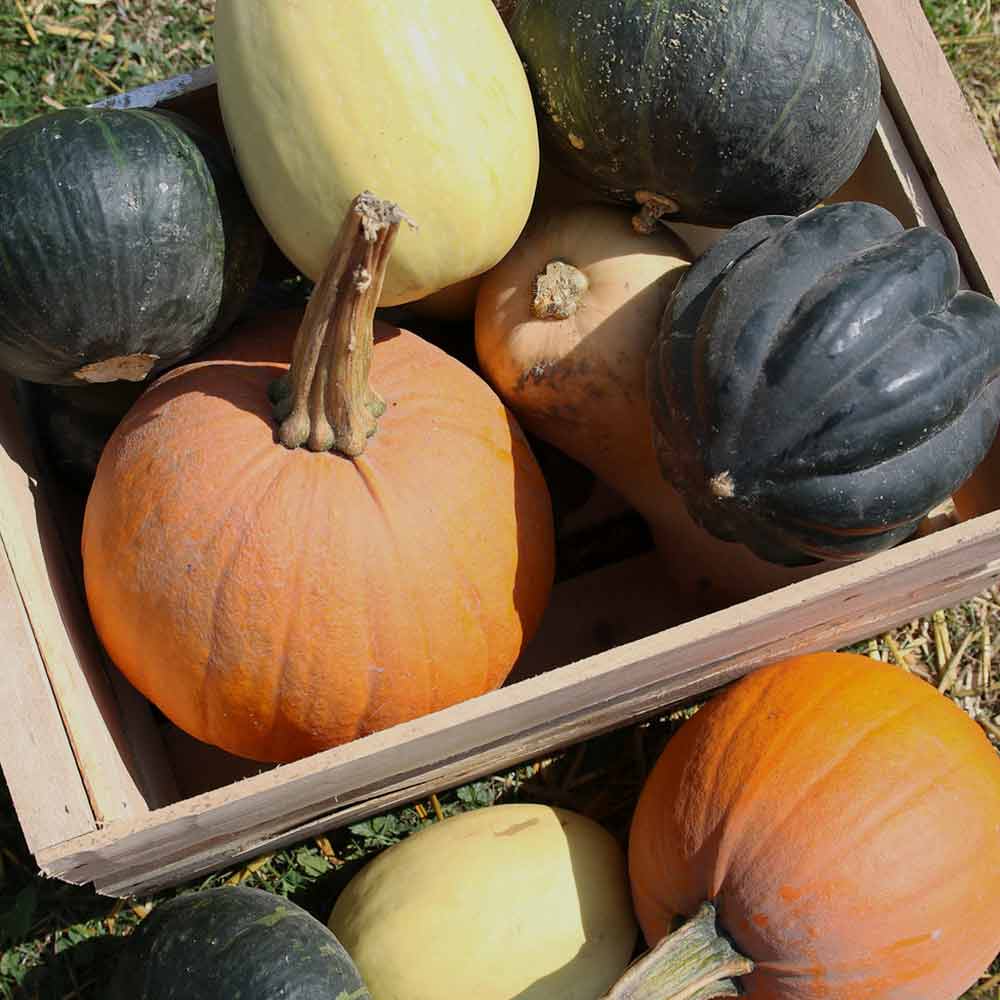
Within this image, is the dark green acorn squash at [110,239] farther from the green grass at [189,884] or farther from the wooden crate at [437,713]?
the green grass at [189,884]

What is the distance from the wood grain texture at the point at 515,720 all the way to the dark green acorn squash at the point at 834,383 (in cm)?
10

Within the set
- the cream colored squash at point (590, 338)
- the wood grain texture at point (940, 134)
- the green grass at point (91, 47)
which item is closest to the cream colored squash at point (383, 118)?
the cream colored squash at point (590, 338)

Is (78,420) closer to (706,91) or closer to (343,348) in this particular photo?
(343,348)

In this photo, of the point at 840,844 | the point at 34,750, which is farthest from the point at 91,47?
the point at 840,844

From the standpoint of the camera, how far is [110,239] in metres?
1.36

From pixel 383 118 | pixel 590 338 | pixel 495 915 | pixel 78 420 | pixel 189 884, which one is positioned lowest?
pixel 189 884

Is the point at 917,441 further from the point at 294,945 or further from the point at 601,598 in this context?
the point at 294,945

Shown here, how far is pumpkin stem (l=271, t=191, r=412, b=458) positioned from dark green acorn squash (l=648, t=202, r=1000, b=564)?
40 cm

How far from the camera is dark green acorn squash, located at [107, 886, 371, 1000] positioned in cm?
149

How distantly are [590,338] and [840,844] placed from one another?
2.45ft

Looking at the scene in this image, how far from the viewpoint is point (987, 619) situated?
226 centimetres

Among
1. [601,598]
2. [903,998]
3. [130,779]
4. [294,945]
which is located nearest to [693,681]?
[601,598]

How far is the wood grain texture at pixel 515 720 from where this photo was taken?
1.34m

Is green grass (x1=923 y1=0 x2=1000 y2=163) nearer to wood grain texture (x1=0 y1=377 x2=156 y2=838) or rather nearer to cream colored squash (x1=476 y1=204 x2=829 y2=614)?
cream colored squash (x1=476 y1=204 x2=829 y2=614)
